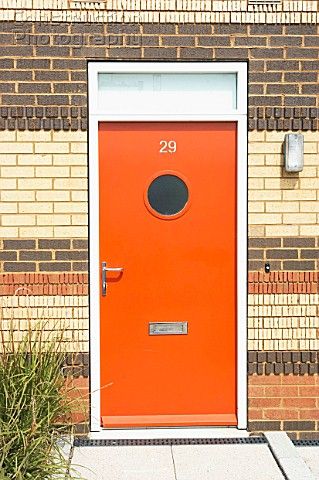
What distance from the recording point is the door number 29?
5.67 m

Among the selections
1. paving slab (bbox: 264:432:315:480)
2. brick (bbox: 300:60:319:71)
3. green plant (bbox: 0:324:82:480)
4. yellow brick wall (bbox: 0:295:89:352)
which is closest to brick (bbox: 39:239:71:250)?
yellow brick wall (bbox: 0:295:89:352)

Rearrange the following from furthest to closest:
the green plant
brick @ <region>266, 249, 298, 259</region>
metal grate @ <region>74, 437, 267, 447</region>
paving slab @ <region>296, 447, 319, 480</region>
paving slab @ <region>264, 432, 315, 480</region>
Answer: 1. brick @ <region>266, 249, 298, 259</region>
2. metal grate @ <region>74, 437, 267, 447</region>
3. paving slab @ <region>296, 447, 319, 480</region>
4. paving slab @ <region>264, 432, 315, 480</region>
5. the green plant

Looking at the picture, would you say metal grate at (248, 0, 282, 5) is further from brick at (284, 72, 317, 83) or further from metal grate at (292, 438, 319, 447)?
metal grate at (292, 438, 319, 447)

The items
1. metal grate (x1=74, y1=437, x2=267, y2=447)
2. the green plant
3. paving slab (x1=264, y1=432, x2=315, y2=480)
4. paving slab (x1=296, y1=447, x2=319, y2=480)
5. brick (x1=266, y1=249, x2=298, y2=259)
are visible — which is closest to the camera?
the green plant

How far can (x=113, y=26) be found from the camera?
18.1 feet

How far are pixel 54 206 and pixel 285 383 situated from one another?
232cm

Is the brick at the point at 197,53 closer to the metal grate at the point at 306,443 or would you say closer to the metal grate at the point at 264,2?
the metal grate at the point at 264,2

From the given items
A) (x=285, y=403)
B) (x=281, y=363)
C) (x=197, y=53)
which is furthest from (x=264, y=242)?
(x=197, y=53)

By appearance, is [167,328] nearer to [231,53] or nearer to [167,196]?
[167,196]

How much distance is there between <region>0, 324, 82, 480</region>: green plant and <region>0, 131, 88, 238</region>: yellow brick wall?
812 millimetres

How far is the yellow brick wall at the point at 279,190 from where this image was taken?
5.62m

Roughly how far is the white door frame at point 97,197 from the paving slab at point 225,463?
0.37m

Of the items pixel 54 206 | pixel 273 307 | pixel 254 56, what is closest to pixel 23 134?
pixel 54 206

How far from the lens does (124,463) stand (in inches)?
200
